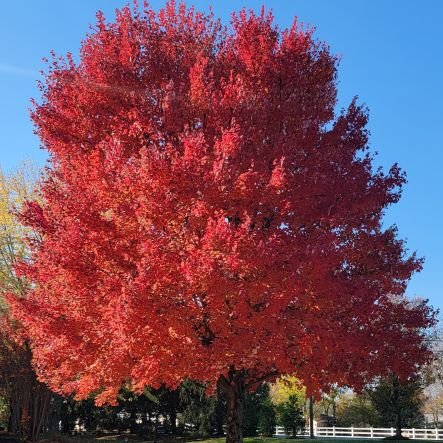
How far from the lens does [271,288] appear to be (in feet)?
36.8

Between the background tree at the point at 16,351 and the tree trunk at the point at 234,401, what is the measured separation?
1391 cm

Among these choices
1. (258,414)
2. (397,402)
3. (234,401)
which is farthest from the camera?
(258,414)

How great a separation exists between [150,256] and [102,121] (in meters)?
4.88

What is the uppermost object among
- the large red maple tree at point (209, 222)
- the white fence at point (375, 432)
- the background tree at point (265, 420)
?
the large red maple tree at point (209, 222)

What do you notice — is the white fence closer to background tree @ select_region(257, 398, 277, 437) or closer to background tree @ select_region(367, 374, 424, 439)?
background tree @ select_region(257, 398, 277, 437)

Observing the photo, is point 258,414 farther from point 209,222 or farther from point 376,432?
point 209,222

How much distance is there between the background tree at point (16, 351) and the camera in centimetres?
2819

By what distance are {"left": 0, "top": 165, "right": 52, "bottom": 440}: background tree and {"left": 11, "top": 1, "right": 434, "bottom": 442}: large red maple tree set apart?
1427 cm

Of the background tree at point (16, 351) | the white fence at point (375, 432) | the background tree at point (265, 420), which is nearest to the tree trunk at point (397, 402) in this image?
the white fence at point (375, 432)

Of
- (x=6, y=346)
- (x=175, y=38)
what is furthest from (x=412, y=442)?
Answer: (x=175, y=38)

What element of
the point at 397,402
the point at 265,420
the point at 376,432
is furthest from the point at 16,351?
the point at 376,432

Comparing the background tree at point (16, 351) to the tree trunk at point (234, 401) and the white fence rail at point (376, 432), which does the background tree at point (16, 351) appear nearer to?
the tree trunk at point (234, 401)

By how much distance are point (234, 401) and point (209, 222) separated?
748cm

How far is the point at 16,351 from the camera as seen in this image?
28281 mm
